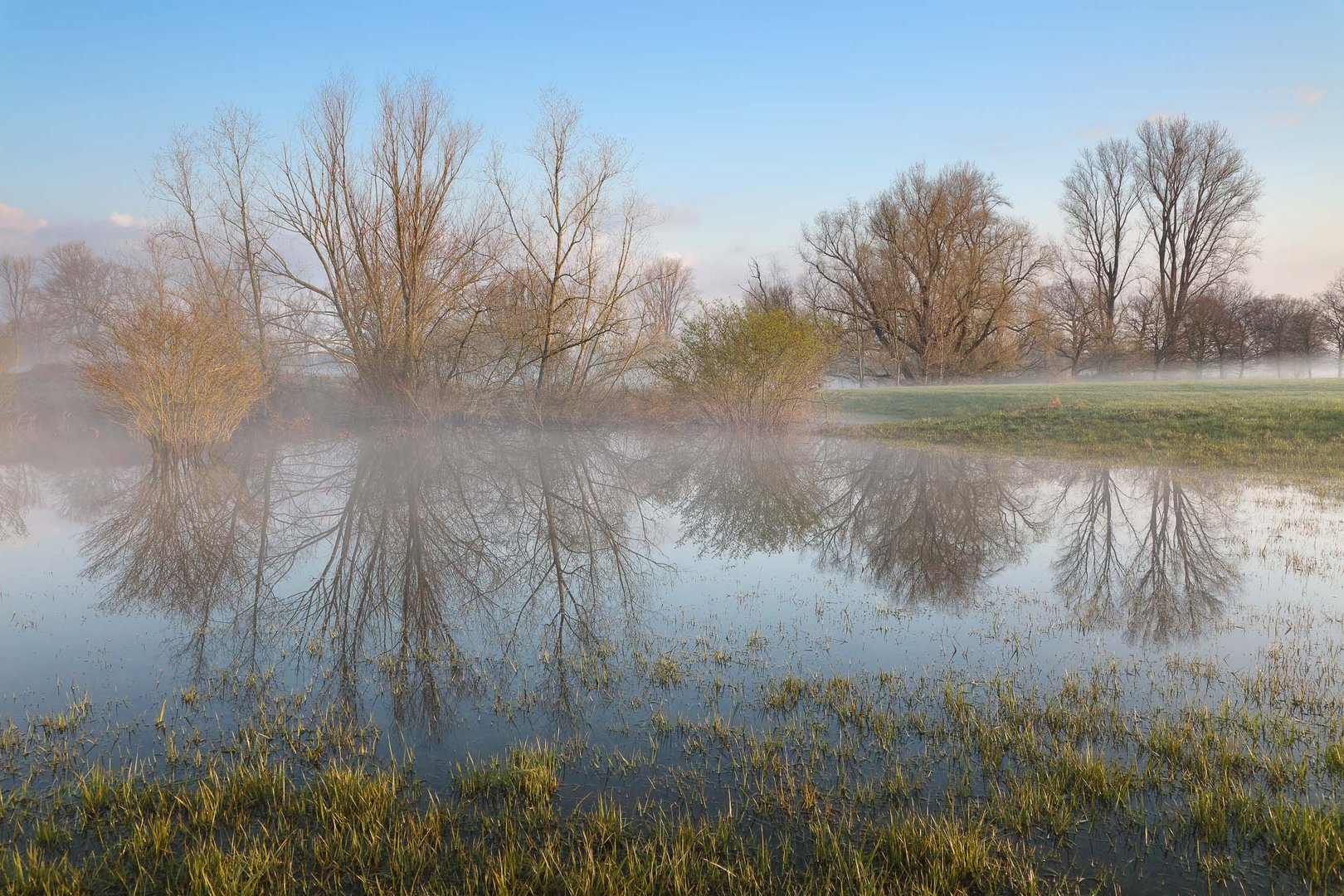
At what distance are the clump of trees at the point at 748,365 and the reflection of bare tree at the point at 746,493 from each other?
6.33 ft

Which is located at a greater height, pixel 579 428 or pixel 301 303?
pixel 301 303

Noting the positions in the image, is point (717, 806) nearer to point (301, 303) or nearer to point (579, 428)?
point (579, 428)

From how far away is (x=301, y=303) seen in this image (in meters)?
27.3

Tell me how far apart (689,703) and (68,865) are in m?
3.51

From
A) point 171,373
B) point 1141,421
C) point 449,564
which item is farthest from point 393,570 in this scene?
point 1141,421

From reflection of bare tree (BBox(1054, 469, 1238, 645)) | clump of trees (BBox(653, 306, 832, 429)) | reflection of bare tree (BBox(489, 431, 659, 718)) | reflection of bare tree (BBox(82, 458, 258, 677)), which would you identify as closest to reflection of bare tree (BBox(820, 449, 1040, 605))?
reflection of bare tree (BBox(1054, 469, 1238, 645))

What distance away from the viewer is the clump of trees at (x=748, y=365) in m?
23.9

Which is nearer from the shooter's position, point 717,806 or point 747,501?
point 717,806

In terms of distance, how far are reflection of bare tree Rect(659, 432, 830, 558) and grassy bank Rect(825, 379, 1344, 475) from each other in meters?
6.58

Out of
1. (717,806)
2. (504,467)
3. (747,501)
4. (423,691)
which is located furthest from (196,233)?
(717,806)

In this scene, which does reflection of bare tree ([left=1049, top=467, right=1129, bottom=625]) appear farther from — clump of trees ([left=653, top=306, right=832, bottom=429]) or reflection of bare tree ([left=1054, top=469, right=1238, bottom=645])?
clump of trees ([left=653, top=306, right=832, bottom=429])

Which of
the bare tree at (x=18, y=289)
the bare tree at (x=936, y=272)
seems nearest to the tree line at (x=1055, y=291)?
the bare tree at (x=936, y=272)

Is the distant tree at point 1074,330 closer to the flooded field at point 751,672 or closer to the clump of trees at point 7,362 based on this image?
the flooded field at point 751,672

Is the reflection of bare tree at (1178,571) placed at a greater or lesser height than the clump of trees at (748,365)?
lesser
